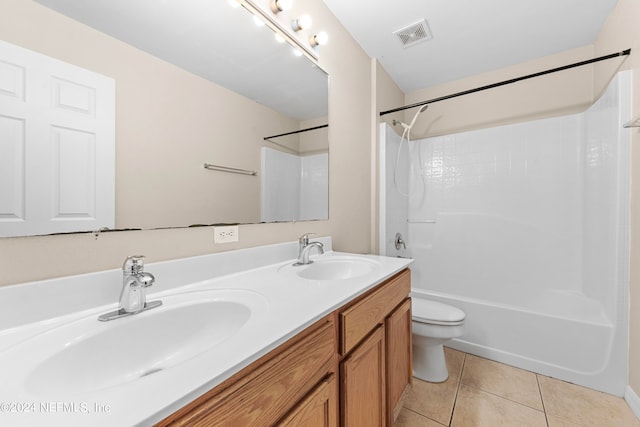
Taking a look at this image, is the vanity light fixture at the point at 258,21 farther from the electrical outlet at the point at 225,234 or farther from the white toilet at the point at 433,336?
the white toilet at the point at 433,336

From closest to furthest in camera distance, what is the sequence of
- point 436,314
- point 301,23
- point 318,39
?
point 301,23
point 318,39
point 436,314

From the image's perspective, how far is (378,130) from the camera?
2088 mm

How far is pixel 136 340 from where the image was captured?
0.64m

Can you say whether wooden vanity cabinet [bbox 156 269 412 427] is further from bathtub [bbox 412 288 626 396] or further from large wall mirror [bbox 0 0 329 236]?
bathtub [bbox 412 288 626 396]

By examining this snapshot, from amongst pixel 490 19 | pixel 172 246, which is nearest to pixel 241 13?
pixel 172 246

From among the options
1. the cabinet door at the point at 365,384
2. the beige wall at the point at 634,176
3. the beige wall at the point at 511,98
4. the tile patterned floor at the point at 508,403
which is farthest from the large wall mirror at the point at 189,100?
the beige wall at the point at 634,176

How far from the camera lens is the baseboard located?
1.31 meters

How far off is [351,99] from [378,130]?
39 cm

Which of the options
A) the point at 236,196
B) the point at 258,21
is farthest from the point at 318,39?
the point at 236,196

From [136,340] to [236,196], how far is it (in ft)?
2.01

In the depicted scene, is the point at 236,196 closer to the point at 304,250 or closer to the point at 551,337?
the point at 304,250

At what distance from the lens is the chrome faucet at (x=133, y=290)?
0.65 metres

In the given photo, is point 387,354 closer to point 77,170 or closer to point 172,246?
point 172,246

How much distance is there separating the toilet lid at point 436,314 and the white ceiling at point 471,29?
1889 millimetres
